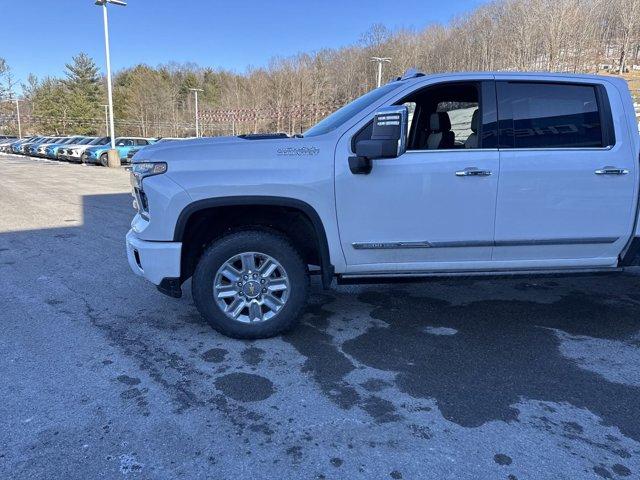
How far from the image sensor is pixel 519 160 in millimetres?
3652

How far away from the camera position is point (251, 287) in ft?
12.1

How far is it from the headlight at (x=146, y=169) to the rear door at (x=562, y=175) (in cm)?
252

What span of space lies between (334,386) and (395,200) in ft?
4.65

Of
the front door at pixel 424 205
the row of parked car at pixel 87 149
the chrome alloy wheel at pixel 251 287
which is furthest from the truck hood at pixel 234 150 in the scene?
the row of parked car at pixel 87 149

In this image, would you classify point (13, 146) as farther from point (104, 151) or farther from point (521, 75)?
point (521, 75)

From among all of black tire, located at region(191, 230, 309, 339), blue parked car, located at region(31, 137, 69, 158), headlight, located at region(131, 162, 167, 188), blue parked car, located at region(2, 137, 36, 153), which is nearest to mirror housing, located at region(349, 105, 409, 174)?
black tire, located at region(191, 230, 309, 339)

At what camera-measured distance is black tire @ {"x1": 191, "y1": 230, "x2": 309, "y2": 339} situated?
3607mm

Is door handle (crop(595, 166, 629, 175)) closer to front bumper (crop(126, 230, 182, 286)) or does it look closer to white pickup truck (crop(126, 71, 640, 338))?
white pickup truck (crop(126, 71, 640, 338))

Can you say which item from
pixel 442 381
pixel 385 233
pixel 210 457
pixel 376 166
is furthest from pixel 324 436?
pixel 376 166

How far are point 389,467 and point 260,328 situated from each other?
1.66 metres

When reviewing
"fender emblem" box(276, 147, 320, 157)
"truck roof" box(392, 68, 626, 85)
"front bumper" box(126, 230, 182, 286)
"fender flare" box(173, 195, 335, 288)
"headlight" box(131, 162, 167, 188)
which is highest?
"truck roof" box(392, 68, 626, 85)

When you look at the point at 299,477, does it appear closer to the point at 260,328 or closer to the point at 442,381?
the point at 442,381

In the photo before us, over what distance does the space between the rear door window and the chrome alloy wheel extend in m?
2.03

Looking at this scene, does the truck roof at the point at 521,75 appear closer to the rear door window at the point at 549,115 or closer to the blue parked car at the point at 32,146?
the rear door window at the point at 549,115
